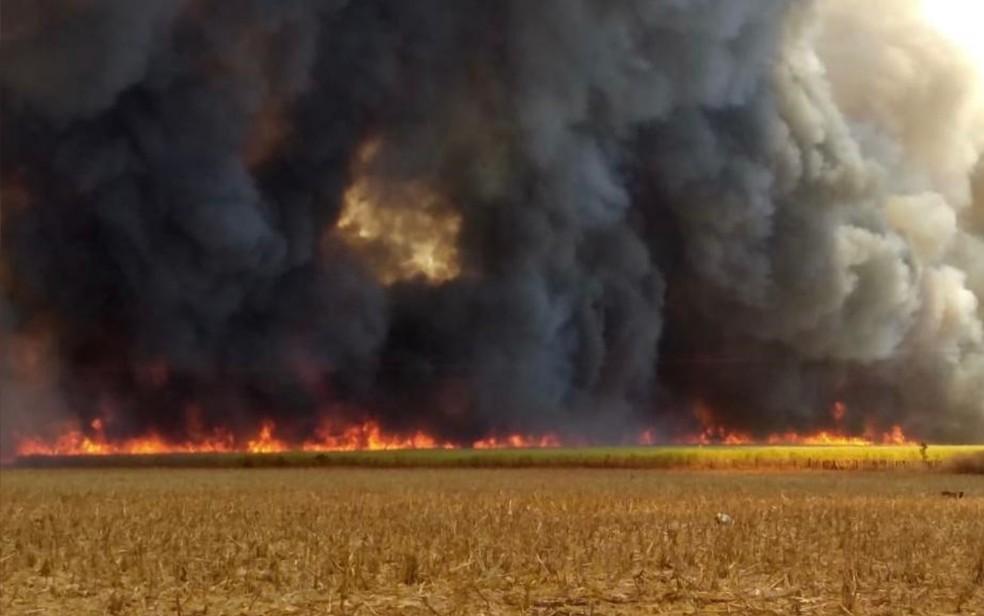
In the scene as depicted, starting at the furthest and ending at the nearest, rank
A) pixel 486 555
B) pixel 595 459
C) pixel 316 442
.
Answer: pixel 316 442 → pixel 595 459 → pixel 486 555

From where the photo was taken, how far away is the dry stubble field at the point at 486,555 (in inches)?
507

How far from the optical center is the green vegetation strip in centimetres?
5241

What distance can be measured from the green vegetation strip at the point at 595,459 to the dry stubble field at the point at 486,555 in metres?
24.1

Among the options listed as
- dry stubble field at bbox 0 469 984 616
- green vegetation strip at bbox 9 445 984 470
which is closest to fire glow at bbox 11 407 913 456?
green vegetation strip at bbox 9 445 984 470

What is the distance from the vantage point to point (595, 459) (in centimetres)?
5362

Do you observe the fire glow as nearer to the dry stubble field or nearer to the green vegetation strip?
the green vegetation strip

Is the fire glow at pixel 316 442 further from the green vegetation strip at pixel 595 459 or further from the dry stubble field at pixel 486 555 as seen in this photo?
the dry stubble field at pixel 486 555

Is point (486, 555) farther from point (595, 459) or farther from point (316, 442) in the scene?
point (316, 442)

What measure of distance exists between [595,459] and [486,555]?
3829 cm

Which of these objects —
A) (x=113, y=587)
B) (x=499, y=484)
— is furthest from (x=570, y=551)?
(x=499, y=484)

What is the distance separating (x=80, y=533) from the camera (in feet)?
61.0

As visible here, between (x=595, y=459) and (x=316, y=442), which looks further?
(x=316, y=442)

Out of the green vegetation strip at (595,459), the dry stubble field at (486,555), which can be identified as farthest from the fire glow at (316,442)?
the dry stubble field at (486,555)

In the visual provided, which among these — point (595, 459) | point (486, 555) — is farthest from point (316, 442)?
point (486, 555)
